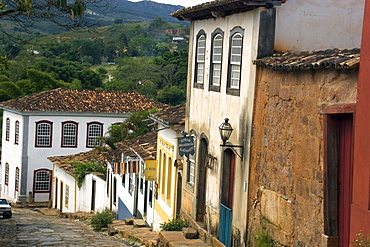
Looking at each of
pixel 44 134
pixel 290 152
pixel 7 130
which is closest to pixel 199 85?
pixel 290 152

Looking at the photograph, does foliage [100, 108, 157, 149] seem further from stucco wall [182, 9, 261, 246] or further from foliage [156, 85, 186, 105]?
foliage [156, 85, 186, 105]

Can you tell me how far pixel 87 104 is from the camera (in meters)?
41.8

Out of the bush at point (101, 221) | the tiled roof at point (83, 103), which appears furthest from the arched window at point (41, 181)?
the bush at point (101, 221)

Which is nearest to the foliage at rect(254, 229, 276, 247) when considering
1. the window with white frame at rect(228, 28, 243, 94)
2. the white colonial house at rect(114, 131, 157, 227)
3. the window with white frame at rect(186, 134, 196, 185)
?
the window with white frame at rect(228, 28, 243, 94)

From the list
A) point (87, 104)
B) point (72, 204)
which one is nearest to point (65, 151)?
point (87, 104)

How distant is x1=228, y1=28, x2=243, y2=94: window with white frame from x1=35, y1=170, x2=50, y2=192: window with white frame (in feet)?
100

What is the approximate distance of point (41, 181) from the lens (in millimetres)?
42625

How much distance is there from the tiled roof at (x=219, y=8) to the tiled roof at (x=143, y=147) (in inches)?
277

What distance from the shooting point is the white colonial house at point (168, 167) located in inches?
734

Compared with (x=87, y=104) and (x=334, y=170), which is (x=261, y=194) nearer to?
(x=334, y=170)

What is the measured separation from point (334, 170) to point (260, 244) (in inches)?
114

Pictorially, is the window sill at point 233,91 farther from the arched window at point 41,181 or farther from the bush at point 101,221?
the arched window at point 41,181

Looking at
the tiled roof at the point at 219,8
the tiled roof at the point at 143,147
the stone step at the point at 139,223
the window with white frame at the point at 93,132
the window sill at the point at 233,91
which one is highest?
the tiled roof at the point at 219,8

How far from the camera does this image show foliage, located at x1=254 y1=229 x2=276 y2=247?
11234mm
